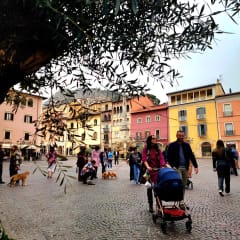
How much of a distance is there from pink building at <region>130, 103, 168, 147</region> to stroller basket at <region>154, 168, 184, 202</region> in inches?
1931

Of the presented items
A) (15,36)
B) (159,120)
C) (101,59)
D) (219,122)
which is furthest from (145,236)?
(159,120)

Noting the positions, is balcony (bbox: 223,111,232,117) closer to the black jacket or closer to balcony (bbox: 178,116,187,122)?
balcony (bbox: 178,116,187,122)

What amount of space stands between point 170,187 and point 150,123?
5293cm

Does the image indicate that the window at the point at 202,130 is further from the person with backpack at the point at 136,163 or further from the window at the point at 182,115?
the person with backpack at the point at 136,163

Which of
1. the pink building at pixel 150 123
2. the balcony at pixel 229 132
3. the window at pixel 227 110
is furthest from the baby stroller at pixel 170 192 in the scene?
the pink building at pixel 150 123

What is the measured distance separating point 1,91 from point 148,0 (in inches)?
57.2

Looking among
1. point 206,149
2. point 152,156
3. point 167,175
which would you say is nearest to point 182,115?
point 206,149

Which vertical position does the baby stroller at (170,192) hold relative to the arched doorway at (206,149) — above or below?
below

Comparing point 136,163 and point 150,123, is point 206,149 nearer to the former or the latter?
point 150,123

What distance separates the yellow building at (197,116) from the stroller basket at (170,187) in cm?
4611

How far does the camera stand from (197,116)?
5084 centimetres

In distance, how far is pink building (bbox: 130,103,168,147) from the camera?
55.3 m

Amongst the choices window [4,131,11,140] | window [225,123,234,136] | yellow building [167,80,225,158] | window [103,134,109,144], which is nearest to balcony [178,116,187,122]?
yellow building [167,80,225,158]

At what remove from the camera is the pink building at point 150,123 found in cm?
5528
